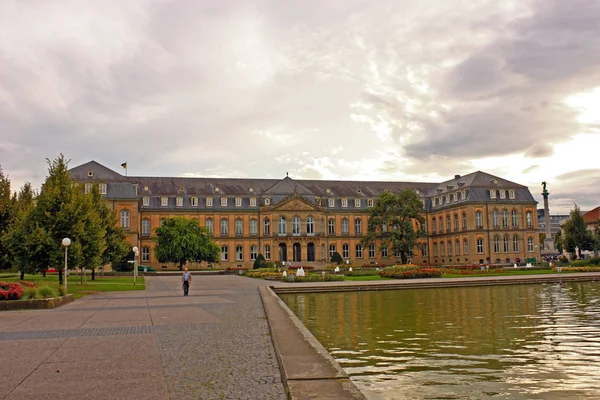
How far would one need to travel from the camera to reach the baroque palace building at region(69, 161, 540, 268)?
83.5 meters

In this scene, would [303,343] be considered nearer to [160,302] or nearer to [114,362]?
[114,362]

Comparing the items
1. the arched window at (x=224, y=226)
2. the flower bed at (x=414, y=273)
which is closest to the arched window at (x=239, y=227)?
the arched window at (x=224, y=226)

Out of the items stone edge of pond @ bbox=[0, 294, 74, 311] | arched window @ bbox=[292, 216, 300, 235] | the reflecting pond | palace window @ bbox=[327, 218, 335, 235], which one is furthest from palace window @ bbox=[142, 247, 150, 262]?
the reflecting pond

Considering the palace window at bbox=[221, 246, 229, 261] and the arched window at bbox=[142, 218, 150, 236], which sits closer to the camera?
the arched window at bbox=[142, 218, 150, 236]

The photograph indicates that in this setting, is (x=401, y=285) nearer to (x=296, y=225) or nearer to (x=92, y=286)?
(x=92, y=286)

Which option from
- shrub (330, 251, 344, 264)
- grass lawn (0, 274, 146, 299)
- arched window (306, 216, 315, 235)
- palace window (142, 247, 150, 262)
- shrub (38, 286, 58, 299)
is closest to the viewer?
shrub (38, 286, 58, 299)

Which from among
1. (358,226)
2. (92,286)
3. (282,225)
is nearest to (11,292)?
(92,286)

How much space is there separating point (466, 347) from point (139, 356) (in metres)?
7.53

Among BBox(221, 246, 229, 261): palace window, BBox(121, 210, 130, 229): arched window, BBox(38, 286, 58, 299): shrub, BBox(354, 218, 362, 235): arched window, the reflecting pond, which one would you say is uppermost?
BBox(121, 210, 130, 229): arched window

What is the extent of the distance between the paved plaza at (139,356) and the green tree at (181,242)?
1887 inches

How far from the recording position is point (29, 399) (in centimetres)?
762

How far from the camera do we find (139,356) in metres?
10.8

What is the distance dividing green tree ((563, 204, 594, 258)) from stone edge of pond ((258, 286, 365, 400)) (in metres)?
74.1

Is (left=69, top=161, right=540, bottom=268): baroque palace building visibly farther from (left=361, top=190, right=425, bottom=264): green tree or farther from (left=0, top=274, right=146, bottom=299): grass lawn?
(left=0, top=274, right=146, bottom=299): grass lawn
